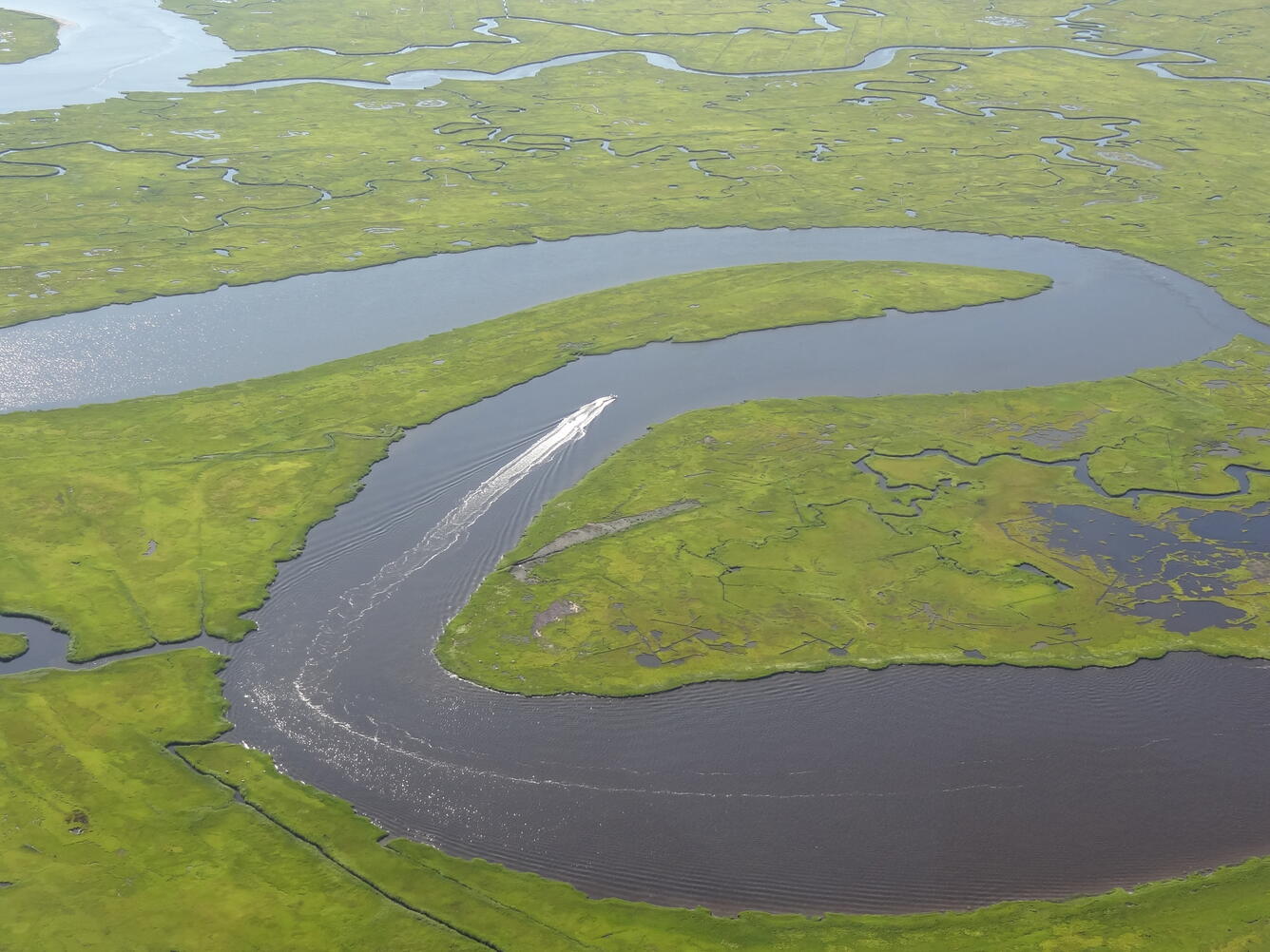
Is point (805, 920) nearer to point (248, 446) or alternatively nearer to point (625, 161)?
point (248, 446)

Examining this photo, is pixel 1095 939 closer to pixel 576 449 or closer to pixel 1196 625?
pixel 1196 625

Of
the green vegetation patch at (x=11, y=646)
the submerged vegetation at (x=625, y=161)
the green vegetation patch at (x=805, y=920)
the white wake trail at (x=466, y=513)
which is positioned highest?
the submerged vegetation at (x=625, y=161)

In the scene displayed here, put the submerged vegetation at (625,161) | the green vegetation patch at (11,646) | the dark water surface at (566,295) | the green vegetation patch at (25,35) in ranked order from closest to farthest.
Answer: the green vegetation patch at (11,646) → the dark water surface at (566,295) → the submerged vegetation at (625,161) → the green vegetation patch at (25,35)

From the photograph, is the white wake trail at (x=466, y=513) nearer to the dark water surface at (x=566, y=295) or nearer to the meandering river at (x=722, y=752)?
the meandering river at (x=722, y=752)

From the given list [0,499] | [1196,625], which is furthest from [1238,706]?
[0,499]

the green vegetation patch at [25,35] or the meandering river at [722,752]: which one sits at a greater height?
the green vegetation patch at [25,35]

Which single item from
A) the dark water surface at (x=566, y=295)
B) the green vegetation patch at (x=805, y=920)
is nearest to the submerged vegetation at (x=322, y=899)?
the green vegetation patch at (x=805, y=920)
